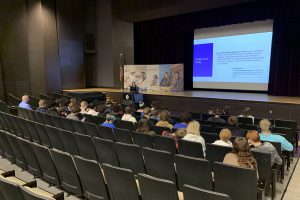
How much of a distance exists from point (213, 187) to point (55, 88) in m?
11.3

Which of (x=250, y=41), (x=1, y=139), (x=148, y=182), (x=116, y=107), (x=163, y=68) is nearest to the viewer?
(x=148, y=182)

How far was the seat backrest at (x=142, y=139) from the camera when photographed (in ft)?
13.0

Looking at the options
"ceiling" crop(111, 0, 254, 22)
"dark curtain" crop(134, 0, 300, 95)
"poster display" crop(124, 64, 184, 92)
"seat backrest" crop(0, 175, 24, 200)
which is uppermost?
"ceiling" crop(111, 0, 254, 22)

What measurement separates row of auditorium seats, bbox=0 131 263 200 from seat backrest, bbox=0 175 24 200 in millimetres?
764

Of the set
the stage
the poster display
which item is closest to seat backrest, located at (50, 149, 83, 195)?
the stage

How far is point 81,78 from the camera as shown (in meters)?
14.1

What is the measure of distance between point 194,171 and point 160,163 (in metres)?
0.46

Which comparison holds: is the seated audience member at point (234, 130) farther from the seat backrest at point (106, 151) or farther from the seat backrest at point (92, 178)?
the seat backrest at point (92, 178)

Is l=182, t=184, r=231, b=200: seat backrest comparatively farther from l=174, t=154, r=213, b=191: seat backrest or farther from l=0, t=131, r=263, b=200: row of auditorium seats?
l=174, t=154, r=213, b=191: seat backrest

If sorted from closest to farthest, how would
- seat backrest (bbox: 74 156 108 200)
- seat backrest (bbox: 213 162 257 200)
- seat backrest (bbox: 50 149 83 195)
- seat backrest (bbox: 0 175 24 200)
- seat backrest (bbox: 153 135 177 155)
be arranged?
seat backrest (bbox: 0 175 24 200)
seat backrest (bbox: 213 162 257 200)
seat backrest (bbox: 74 156 108 200)
seat backrest (bbox: 50 149 83 195)
seat backrest (bbox: 153 135 177 155)

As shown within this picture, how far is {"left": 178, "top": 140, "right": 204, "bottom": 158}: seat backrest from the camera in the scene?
3.50 m

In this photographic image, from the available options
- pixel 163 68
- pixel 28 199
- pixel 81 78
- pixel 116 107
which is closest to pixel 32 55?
pixel 81 78

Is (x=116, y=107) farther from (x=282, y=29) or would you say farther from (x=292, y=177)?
(x=282, y=29)

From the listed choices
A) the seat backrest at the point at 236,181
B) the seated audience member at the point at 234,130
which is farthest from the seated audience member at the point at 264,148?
the seated audience member at the point at 234,130
